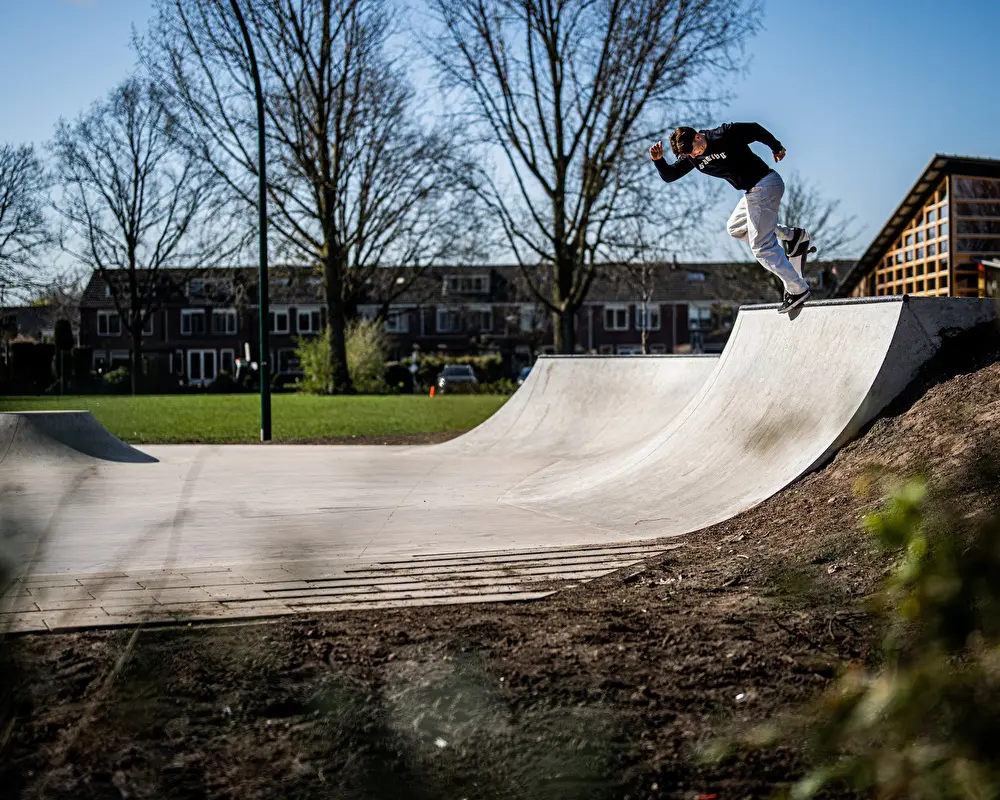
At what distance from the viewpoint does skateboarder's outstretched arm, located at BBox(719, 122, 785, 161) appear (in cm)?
820

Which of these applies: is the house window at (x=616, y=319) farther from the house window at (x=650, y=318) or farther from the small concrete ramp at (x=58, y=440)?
the small concrete ramp at (x=58, y=440)

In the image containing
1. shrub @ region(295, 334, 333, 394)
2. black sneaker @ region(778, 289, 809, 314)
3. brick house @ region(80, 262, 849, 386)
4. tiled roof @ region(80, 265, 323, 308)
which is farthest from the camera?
brick house @ region(80, 262, 849, 386)

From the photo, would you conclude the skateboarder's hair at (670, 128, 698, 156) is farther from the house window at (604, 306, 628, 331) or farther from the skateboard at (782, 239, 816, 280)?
A: the house window at (604, 306, 628, 331)

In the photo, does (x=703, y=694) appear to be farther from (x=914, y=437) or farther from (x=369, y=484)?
(x=369, y=484)

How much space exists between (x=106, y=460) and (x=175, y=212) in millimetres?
39558

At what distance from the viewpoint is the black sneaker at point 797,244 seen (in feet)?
29.8

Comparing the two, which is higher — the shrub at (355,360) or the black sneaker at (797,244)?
the black sneaker at (797,244)

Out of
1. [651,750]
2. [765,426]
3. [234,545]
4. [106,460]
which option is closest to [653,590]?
[651,750]

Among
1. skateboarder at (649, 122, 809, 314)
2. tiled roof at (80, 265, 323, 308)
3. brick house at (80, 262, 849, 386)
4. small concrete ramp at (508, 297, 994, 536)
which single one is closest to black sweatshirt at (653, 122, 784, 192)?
skateboarder at (649, 122, 809, 314)

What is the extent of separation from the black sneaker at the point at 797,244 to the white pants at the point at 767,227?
54 mm

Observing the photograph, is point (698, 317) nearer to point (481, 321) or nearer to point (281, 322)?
point (481, 321)

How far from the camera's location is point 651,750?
306 centimetres

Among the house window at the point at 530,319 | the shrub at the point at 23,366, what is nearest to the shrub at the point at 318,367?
Answer: the house window at the point at 530,319

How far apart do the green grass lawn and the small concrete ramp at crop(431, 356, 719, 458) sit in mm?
4494
